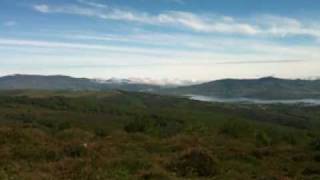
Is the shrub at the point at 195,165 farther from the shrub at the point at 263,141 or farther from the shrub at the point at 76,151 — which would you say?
the shrub at the point at 263,141

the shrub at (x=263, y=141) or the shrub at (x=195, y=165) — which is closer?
the shrub at (x=195, y=165)

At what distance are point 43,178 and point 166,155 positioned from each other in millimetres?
10353

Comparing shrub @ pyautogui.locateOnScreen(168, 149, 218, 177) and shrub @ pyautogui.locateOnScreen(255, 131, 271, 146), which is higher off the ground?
shrub @ pyautogui.locateOnScreen(168, 149, 218, 177)

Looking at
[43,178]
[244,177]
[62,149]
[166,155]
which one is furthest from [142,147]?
[43,178]

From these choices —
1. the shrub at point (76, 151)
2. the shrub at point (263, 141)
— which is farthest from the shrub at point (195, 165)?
the shrub at point (263, 141)

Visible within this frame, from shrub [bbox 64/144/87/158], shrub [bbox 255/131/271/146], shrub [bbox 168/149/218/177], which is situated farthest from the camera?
shrub [bbox 255/131/271/146]

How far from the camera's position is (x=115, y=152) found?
29.1 metres

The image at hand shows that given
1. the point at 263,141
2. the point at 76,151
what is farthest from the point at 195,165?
the point at 263,141

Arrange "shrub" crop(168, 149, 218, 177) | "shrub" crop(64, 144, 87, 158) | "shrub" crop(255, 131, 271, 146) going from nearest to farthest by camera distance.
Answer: "shrub" crop(168, 149, 218, 177)
"shrub" crop(64, 144, 87, 158)
"shrub" crop(255, 131, 271, 146)

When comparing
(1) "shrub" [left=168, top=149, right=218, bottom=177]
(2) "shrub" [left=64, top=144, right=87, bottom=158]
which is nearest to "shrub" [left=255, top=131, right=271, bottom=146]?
(1) "shrub" [left=168, top=149, right=218, bottom=177]

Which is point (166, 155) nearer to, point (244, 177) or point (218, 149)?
point (218, 149)

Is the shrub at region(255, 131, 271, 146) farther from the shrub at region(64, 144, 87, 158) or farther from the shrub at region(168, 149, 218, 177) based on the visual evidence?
the shrub at region(64, 144, 87, 158)

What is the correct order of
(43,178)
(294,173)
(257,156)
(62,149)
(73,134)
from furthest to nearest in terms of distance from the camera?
(73,134) → (257,156) → (62,149) → (294,173) → (43,178)

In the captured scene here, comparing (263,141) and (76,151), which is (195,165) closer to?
(76,151)
